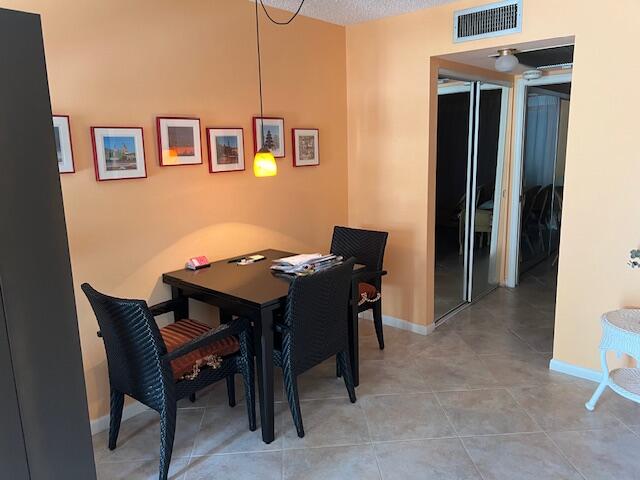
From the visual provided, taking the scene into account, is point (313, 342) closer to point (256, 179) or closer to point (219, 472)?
point (219, 472)

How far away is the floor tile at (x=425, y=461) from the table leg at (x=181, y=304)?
4.44 ft

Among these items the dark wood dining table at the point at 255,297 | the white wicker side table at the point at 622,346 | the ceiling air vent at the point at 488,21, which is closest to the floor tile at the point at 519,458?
the white wicker side table at the point at 622,346

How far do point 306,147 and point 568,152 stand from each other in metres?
1.78

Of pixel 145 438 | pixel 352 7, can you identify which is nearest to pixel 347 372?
pixel 145 438

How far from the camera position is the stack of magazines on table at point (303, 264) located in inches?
113

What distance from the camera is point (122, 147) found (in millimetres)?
2623

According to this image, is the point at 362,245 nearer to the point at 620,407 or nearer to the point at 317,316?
the point at 317,316

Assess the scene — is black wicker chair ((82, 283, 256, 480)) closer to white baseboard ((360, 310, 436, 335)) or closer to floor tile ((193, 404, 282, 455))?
floor tile ((193, 404, 282, 455))

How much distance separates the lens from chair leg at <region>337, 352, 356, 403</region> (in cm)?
281

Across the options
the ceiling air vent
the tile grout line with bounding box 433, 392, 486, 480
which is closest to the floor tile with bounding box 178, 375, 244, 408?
the tile grout line with bounding box 433, 392, 486, 480

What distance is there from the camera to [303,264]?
9.66 feet

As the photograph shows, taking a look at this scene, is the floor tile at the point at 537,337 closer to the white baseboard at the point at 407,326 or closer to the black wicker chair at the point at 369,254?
the white baseboard at the point at 407,326

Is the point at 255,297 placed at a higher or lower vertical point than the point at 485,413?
higher

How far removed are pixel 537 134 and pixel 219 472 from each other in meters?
4.26
